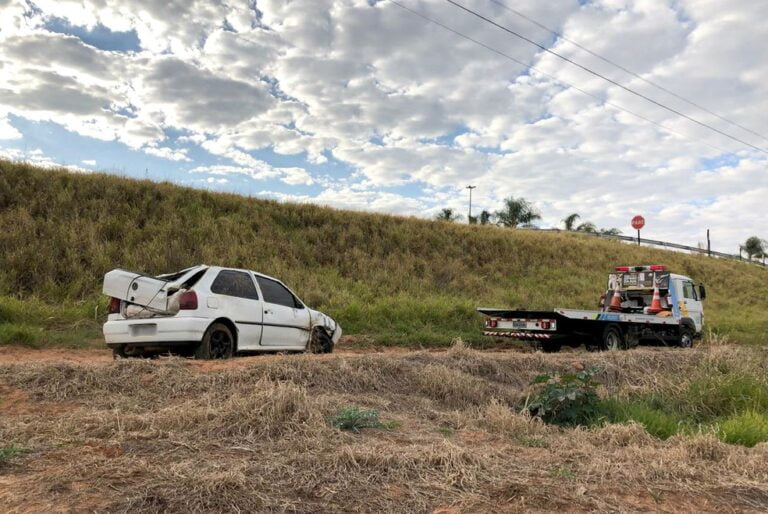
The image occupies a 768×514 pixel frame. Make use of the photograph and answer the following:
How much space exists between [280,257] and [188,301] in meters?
11.3

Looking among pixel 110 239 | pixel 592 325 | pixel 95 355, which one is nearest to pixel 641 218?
pixel 592 325

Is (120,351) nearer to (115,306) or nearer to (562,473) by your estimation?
(115,306)

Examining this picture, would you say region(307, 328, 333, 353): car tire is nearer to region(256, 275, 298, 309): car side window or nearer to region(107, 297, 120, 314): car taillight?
region(256, 275, 298, 309): car side window

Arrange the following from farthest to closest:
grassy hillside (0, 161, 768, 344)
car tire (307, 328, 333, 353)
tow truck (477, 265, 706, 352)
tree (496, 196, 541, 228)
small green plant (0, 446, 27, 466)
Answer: tree (496, 196, 541, 228)
grassy hillside (0, 161, 768, 344)
tow truck (477, 265, 706, 352)
car tire (307, 328, 333, 353)
small green plant (0, 446, 27, 466)

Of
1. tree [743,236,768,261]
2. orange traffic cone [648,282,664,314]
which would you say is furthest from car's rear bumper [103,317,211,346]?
tree [743,236,768,261]

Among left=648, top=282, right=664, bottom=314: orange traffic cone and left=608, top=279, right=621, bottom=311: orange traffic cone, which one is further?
left=608, top=279, right=621, bottom=311: orange traffic cone

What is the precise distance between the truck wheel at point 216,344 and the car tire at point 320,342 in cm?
190

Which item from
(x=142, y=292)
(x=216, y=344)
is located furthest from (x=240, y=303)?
(x=142, y=292)

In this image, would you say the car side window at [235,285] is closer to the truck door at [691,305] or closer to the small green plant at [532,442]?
the small green plant at [532,442]

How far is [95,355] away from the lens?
966cm

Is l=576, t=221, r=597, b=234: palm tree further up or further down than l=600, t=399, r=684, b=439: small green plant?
further up

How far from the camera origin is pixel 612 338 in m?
12.9

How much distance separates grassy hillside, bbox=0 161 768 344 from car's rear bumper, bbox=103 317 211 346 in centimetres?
407

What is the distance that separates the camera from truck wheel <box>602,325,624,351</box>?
41.1 feet
